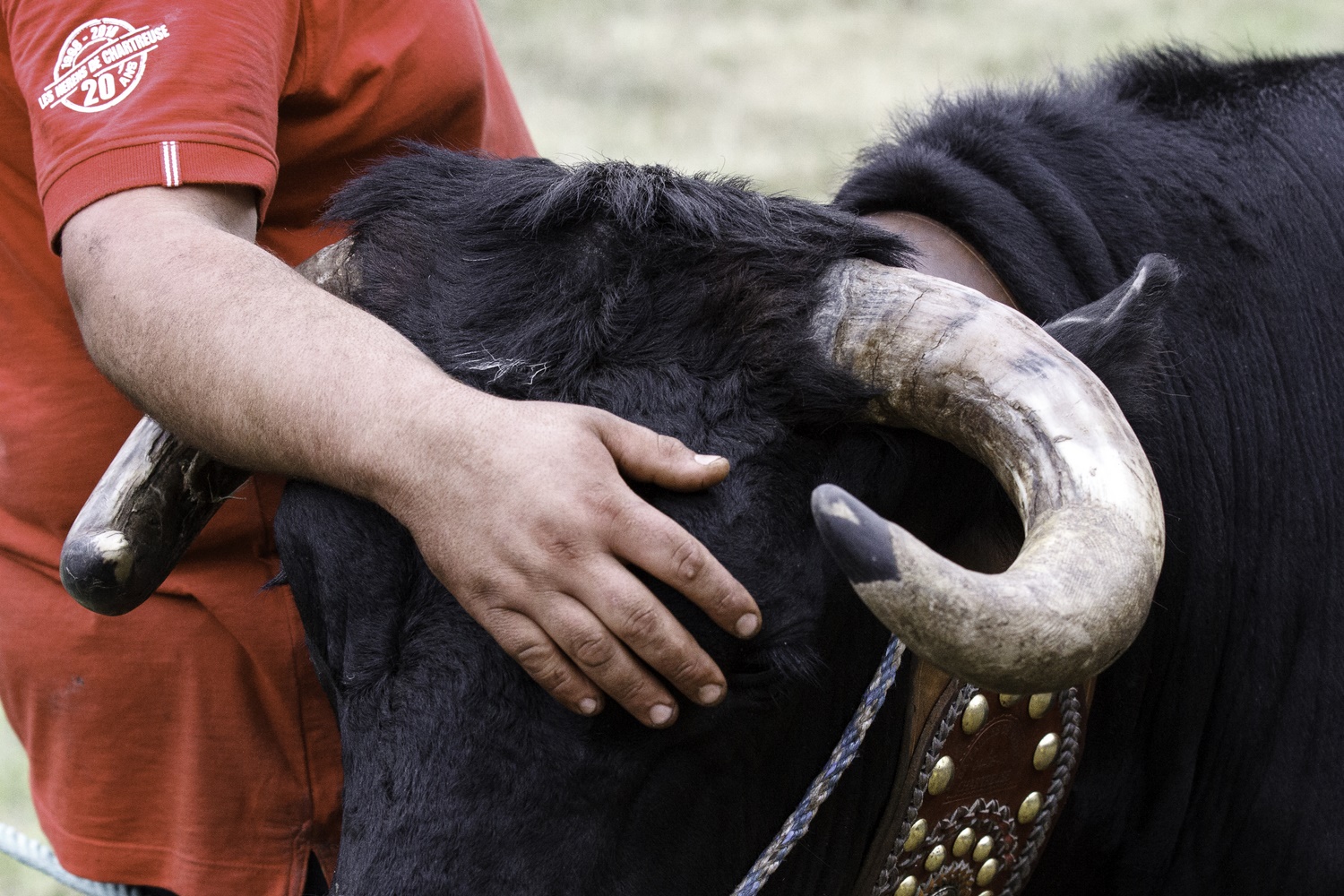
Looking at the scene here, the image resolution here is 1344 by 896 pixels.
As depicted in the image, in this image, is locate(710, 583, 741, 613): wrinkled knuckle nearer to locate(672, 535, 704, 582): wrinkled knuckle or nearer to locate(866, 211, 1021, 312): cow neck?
locate(672, 535, 704, 582): wrinkled knuckle

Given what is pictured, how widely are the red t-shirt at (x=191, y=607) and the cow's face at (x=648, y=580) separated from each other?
0.48m

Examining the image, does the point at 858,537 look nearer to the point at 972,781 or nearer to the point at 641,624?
the point at 641,624

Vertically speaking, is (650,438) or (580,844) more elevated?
(650,438)

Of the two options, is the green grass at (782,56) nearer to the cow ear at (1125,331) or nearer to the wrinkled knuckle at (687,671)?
the cow ear at (1125,331)

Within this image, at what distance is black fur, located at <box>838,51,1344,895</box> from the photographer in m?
2.23

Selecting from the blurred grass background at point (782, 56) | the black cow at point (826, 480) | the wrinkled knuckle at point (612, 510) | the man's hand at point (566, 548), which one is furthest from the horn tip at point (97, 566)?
the blurred grass background at point (782, 56)

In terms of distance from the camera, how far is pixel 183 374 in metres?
1.73

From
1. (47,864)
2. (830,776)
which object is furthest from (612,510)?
(47,864)

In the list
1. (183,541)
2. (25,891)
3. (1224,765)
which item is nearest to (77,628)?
(183,541)

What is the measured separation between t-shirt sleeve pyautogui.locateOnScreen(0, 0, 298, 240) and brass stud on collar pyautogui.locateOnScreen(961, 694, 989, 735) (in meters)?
1.26

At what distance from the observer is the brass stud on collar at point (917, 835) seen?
2049 mm

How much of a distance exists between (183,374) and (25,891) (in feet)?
12.5

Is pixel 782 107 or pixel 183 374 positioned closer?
pixel 183 374

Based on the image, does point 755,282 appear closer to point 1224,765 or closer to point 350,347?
point 350,347
